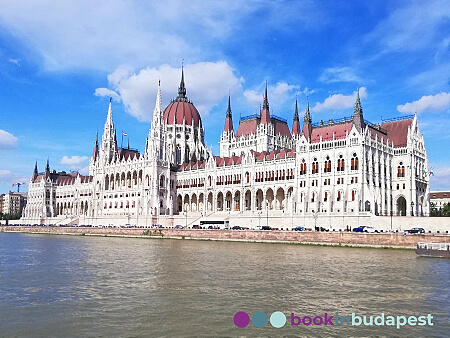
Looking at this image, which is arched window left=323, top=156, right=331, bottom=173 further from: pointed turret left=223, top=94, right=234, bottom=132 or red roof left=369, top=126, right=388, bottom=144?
pointed turret left=223, top=94, right=234, bottom=132

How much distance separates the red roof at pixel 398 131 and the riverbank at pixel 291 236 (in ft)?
116

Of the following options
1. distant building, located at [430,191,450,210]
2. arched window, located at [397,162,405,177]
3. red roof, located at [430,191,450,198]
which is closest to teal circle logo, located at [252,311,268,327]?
arched window, located at [397,162,405,177]

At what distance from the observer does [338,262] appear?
4238 cm

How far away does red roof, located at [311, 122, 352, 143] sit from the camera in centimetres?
8770

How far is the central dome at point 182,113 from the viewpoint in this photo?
134275 mm

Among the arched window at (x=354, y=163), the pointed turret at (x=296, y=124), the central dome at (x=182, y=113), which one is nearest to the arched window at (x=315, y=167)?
the arched window at (x=354, y=163)

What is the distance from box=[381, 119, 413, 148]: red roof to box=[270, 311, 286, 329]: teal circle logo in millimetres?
73168

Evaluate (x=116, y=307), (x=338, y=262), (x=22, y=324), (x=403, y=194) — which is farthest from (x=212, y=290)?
(x=403, y=194)

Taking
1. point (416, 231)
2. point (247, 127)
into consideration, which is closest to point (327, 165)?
point (416, 231)

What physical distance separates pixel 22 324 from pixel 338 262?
2984 centimetres

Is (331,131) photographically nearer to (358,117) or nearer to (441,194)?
(358,117)

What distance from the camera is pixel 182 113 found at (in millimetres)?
135750

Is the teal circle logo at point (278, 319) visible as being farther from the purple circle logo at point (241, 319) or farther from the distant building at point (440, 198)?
the distant building at point (440, 198)

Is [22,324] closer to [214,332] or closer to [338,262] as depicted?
[214,332]
